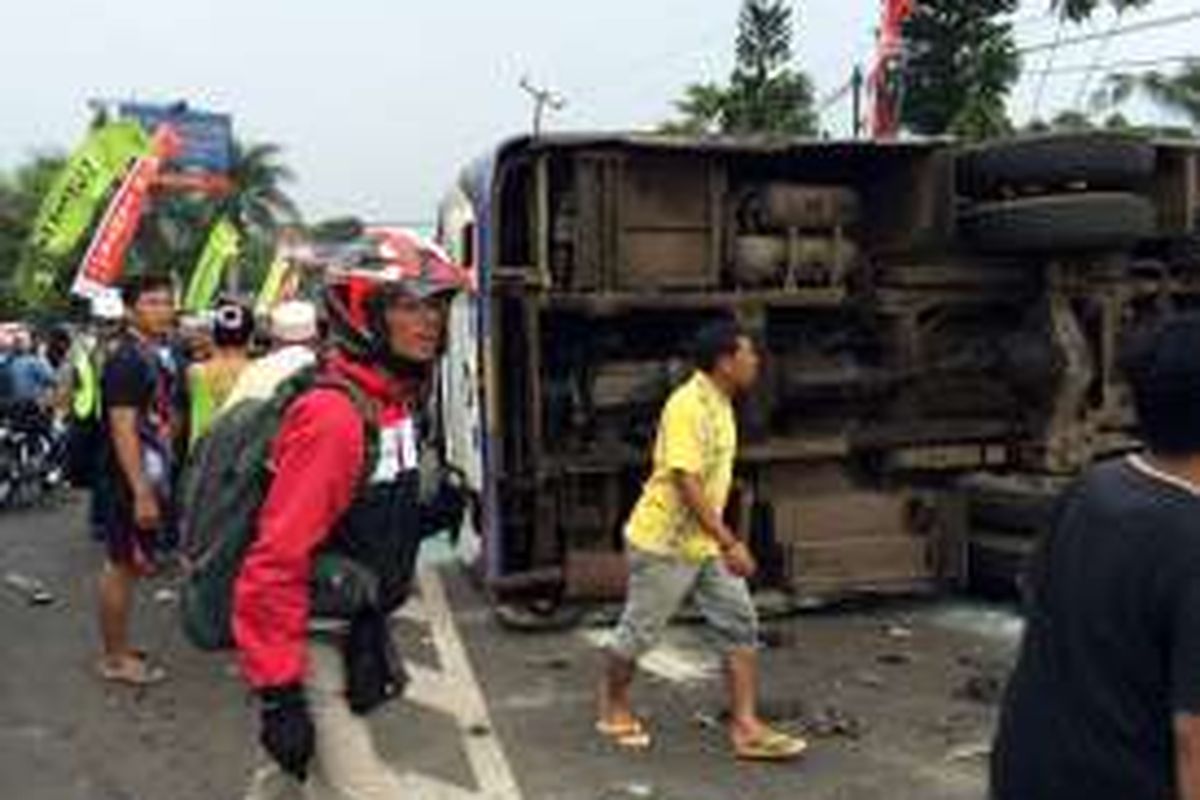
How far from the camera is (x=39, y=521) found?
1698 cm

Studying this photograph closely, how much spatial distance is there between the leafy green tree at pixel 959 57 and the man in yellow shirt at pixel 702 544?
21.4 meters

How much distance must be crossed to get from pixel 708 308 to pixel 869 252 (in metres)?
1.14

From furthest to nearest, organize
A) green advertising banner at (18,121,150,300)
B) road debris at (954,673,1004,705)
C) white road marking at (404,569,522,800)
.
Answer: green advertising banner at (18,121,150,300) < road debris at (954,673,1004,705) < white road marking at (404,569,522,800)

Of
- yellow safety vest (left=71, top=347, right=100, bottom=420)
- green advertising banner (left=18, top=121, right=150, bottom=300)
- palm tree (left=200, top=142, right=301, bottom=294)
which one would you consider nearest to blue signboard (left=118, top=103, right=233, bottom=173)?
palm tree (left=200, top=142, right=301, bottom=294)

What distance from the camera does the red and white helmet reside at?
4.55m

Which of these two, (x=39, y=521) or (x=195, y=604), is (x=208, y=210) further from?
(x=195, y=604)

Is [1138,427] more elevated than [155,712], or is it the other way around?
[1138,427]

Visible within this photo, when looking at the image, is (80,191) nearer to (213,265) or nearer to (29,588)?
(29,588)

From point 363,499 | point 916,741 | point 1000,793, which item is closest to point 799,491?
point 916,741

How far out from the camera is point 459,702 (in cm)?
901

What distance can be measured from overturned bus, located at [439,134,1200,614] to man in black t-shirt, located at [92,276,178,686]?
1.62 meters

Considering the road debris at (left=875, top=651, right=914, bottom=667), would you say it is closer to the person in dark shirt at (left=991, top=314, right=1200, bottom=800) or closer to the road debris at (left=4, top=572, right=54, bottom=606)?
the road debris at (left=4, top=572, right=54, bottom=606)

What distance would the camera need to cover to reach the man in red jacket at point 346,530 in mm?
4402

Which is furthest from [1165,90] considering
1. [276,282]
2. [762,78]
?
[276,282]
